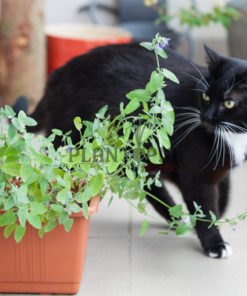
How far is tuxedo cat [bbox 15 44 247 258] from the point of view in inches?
46.6

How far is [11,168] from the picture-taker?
889mm

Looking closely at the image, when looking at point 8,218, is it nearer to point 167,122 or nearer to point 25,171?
point 25,171

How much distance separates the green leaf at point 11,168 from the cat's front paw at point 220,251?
704mm

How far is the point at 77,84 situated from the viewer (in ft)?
4.61

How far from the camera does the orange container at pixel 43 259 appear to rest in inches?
40.0

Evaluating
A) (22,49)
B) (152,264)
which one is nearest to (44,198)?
(152,264)

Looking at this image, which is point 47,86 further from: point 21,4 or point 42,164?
point 21,4

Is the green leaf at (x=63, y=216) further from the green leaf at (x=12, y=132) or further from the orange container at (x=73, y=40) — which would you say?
the orange container at (x=73, y=40)

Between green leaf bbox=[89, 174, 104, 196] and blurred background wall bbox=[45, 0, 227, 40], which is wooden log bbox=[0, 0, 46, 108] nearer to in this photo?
blurred background wall bbox=[45, 0, 227, 40]

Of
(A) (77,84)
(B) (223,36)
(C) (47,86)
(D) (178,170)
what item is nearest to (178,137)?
(D) (178,170)

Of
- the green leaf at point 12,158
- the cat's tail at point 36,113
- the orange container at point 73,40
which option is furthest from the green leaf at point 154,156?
the orange container at point 73,40

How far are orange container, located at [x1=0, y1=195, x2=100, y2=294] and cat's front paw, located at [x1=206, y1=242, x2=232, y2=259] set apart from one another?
1.49ft

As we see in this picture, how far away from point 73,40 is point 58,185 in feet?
5.60

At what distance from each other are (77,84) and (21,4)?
120 centimetres
